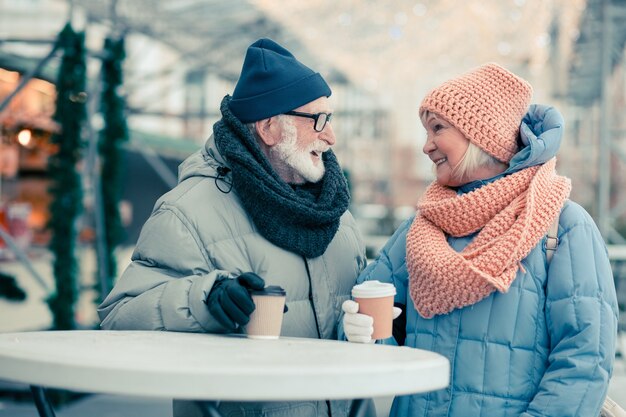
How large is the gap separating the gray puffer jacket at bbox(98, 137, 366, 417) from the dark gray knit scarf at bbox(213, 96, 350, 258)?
0.15 ft

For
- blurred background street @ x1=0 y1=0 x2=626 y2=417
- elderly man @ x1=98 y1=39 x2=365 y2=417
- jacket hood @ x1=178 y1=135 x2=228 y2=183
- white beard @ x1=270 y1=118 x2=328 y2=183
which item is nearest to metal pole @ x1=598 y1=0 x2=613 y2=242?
blurred background street @ x1=0 y1=0 x2=626 y2=417

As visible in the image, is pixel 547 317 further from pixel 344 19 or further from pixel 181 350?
pixel 344 19

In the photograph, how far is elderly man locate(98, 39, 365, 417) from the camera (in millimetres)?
1924

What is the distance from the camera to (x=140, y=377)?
1285 millimetres

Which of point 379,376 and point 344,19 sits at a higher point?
point 344,19

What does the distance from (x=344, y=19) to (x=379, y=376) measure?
13.2 m

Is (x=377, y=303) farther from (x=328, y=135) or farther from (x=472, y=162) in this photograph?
(x=328, y=135)

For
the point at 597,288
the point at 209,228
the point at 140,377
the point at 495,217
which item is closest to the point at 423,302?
the point at 495,217

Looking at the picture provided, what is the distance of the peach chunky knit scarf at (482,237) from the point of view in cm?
187

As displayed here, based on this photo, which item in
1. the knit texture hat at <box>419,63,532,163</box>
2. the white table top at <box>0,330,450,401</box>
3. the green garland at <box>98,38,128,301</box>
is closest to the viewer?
the white table top at <box>0,330,450,401</box>

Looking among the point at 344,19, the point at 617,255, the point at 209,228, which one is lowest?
the point at 617,255

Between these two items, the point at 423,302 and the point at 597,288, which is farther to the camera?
the point at 423,302

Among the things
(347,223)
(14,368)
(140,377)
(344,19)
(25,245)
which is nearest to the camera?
(140,377)

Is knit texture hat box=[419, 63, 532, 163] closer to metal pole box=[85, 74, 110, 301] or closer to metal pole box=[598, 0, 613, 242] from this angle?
metal pole box=[85, 74, 110, 301]
